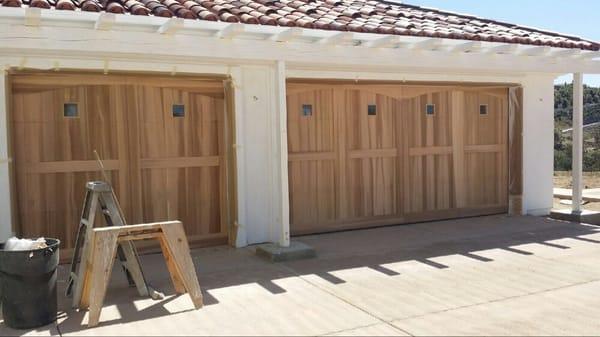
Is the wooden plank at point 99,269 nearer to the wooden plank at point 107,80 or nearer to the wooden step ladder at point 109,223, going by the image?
the wooden step ladder at point 109,223

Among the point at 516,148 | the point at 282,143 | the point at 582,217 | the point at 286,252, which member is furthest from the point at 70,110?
the point at 582,217

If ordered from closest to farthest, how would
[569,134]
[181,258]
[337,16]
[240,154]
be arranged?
[181,258] < [337,16] < [240,154] < [569,134]

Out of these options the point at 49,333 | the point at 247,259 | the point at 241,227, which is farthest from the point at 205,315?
the point at 241,227

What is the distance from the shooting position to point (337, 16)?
720 centimetres

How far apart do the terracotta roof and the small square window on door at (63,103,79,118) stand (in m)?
1.43

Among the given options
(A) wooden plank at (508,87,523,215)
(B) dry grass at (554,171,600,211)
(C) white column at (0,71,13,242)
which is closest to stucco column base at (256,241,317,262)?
(C) white column at (0,71,13,242)

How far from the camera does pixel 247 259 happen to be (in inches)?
266

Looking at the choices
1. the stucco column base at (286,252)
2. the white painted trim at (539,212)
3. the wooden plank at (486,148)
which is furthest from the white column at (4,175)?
the white painted trim at (539,212)

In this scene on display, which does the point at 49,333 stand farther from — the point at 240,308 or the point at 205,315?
the point at 240,308

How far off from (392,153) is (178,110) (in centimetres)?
341

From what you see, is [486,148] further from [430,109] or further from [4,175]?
[4,175]

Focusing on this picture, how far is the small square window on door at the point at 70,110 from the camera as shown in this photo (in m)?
6.66

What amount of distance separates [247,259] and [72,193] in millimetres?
2208

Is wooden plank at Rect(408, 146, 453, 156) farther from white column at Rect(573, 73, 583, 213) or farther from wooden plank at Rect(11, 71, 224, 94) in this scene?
wooden plank at Rect(11, 71, 224, 94)
